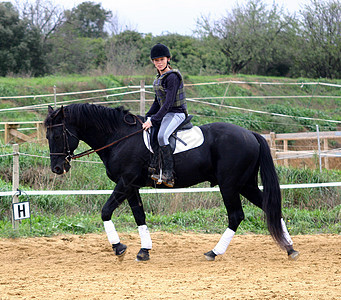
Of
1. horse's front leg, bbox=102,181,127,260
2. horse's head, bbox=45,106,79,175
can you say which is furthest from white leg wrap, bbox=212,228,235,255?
horse's head, bbox=45,106,79,175

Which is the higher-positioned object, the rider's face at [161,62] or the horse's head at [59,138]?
the rider's face at [161,62]

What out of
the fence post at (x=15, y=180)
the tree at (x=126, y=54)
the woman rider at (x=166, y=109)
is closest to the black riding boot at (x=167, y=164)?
the woman rider at (x=166, y=109)

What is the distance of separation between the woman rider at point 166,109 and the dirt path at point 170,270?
1.33 metres

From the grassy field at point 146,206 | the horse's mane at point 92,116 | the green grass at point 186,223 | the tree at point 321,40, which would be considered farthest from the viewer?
the tree at point 321,40

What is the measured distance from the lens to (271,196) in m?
6.21

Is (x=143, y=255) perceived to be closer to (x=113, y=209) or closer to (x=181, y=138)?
(x=113, y=209)

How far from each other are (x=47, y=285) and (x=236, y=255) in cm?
297

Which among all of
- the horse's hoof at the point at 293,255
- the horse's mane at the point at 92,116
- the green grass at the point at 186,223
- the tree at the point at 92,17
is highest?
the tree at the point at 92,17

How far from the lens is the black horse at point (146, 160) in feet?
20.1

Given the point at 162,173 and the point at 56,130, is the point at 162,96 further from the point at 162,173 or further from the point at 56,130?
the point at 56,130

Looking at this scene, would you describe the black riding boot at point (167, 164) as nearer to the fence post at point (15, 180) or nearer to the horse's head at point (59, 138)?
the horse's head at point (59, 138)

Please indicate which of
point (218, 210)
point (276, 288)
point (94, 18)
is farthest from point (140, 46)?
point (276, 288)

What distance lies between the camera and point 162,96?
20.4 ft

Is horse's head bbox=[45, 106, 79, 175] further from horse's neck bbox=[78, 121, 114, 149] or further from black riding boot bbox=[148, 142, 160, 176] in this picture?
black riding boot bbox=[148, 142, 160, 176]
